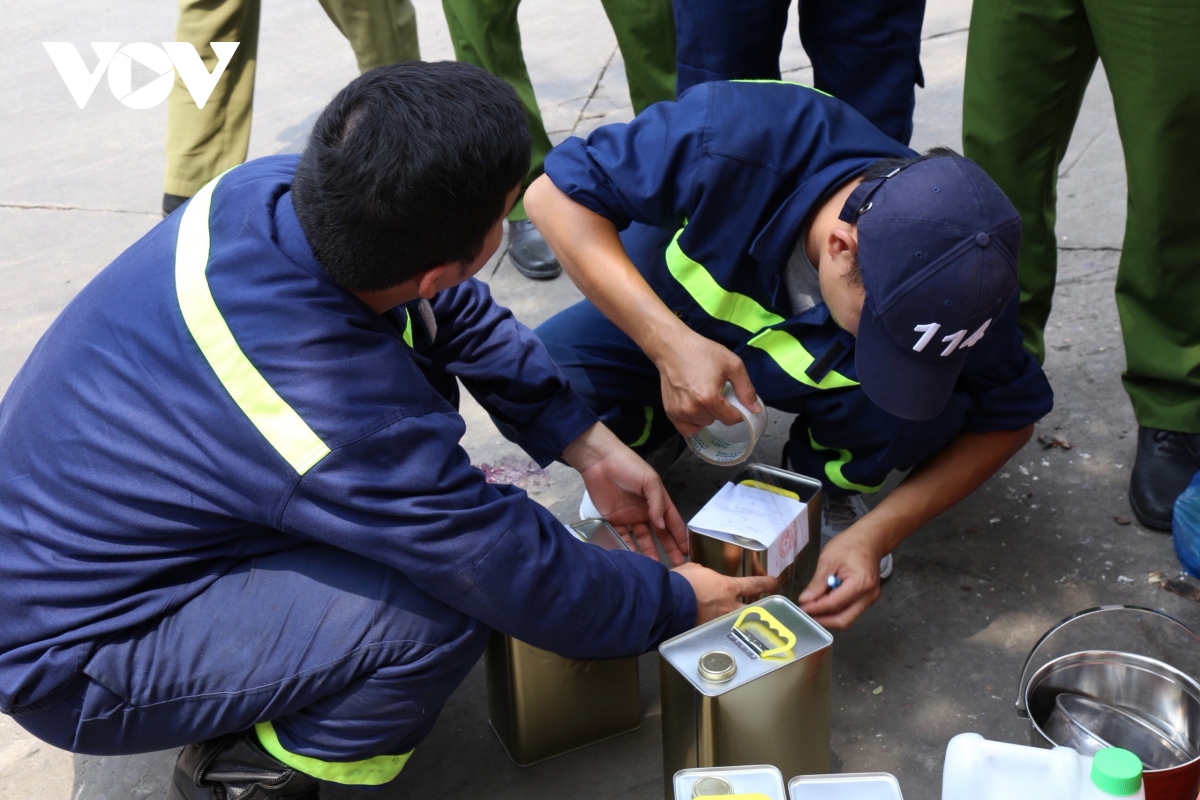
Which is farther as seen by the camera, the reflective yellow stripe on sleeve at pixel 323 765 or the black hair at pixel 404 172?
the reflective yellow stripe on sleeve at pixel 323 765

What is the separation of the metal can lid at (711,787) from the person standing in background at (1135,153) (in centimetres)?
135

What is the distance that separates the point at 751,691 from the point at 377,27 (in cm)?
282

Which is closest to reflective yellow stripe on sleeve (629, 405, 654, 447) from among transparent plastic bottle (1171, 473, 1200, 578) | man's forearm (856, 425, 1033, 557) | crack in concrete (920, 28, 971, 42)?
man's forearm (856, 425, 1033, 557)

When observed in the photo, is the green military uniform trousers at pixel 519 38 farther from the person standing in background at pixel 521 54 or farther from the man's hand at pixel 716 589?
the man's hand at pixel 716 589

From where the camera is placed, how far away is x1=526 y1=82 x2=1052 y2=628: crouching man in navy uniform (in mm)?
1667

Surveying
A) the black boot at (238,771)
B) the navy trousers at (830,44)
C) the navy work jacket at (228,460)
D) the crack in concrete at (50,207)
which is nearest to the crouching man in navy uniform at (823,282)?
the navy work jacket at (228,460)

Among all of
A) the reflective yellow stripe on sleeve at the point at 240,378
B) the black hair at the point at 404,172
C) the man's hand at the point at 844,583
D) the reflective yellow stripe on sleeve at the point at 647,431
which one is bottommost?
the reflective yellow stripe on sleeve at the point at 647,431

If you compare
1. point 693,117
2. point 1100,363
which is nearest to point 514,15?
point 693,117

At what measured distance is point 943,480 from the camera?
2.09m

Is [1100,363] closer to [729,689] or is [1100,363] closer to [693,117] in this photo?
[693,117]

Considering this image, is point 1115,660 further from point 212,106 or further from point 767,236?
point 212,106

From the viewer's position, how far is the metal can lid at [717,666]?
60.7 inches

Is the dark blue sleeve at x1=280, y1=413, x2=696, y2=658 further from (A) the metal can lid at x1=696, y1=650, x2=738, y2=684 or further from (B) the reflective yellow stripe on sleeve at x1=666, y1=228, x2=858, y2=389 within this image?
(B) the reflective yellow stripe on sleeve at x1=666, y1=228, x2=858, y2=389

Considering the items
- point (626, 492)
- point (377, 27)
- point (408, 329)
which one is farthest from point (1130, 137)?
point (377, 27)
